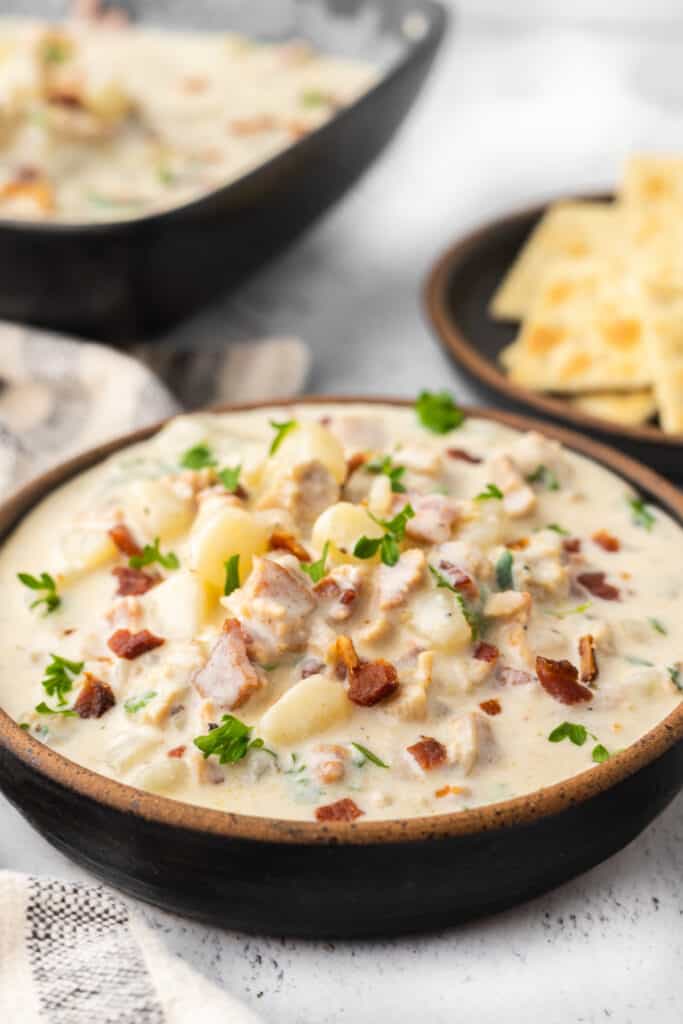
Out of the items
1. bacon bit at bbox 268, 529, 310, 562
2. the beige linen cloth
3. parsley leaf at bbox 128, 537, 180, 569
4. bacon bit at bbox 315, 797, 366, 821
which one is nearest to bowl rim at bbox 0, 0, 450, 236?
the beige linen cloth

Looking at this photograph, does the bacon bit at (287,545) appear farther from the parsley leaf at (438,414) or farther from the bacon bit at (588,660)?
the parsley leaf at (438,414)

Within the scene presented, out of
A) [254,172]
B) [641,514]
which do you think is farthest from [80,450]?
[641,514]

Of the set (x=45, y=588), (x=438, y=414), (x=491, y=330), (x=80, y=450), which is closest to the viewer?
(x=45, y=588)

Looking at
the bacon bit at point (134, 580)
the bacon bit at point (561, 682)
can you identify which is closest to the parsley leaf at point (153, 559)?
the bacon bit at point (134, 580)

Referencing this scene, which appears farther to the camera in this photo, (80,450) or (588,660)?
(80,450)

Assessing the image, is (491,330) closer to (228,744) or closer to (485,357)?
(485,357)

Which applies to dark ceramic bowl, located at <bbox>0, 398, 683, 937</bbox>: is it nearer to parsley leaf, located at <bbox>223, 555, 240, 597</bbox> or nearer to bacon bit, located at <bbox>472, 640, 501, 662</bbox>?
bacon bit, located at <bbox>472, 640, 501, 662</bbox>

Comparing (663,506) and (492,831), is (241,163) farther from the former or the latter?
(492,831)
